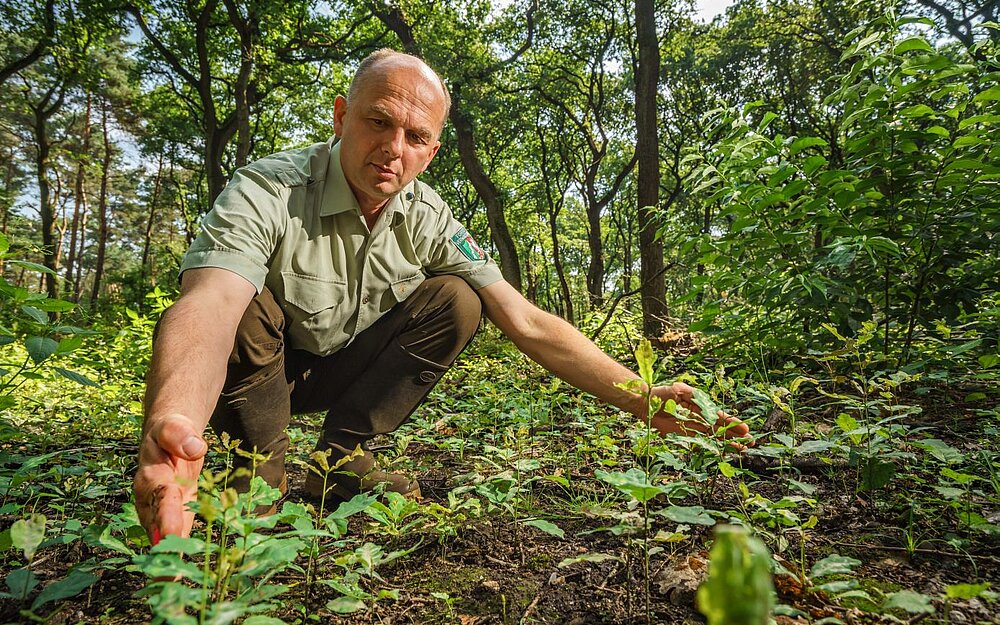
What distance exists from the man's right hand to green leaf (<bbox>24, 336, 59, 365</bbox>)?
0.94 m

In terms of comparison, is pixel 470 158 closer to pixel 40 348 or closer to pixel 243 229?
pixel 243 229

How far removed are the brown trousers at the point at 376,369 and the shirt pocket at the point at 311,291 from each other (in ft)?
0.29

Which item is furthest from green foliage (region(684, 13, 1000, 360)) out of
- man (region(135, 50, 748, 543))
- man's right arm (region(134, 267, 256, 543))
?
man's right arm (region(134, 267, 256, 543))

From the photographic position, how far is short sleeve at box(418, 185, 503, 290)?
8.95ft

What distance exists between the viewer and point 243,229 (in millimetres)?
1975

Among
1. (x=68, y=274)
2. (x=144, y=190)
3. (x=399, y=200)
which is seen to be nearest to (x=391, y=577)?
(x=399, y=200)

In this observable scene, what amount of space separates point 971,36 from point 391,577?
14583mm

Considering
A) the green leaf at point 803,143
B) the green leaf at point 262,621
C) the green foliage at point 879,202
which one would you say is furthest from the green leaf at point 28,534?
the green leaf at point 803,143

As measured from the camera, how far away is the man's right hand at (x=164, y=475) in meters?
1.12

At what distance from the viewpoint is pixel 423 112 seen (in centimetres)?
248

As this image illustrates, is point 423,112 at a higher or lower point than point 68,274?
lower

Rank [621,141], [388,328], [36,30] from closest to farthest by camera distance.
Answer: [388,328], [36,30], [621,141]

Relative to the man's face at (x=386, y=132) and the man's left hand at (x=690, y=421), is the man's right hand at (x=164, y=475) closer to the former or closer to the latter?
the man's left hand at (x=690, y=421)

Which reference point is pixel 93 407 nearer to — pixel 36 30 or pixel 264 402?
pixel 264 402
